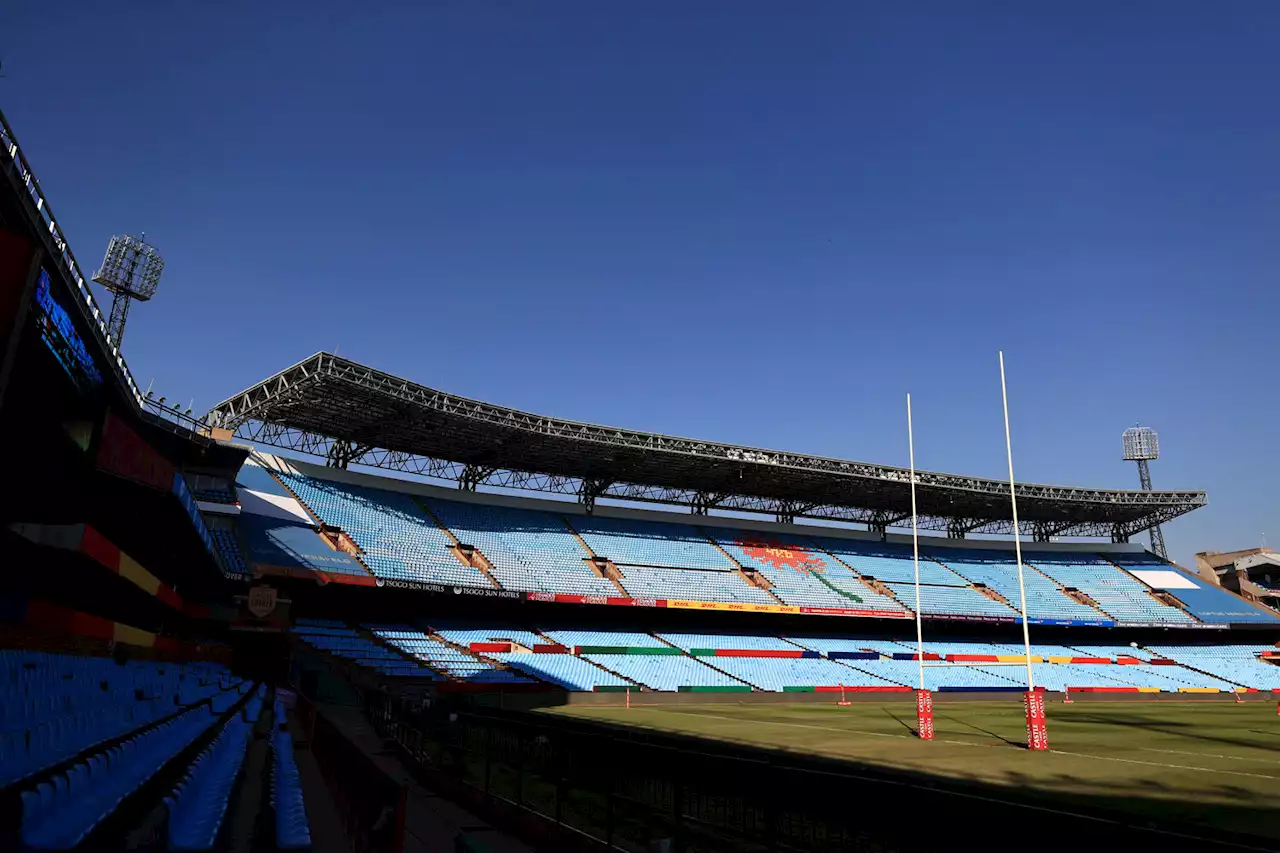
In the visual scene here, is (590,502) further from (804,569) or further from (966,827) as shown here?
(966,827)

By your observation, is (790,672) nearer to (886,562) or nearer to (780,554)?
(780,554)

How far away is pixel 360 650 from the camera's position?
35.5 metres

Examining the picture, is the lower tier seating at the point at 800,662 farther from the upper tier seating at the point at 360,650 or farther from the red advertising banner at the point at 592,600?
the red advertising banner at the point at 592,600

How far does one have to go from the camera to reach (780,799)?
7195 mm

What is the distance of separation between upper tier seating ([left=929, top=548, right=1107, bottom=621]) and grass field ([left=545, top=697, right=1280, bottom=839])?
21325mm

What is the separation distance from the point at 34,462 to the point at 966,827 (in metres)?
20.3

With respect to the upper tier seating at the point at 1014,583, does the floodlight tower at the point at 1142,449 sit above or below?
above

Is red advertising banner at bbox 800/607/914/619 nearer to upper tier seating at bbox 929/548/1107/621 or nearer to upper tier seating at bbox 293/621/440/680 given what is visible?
upper tier seating at bbox 929/548/1107/621

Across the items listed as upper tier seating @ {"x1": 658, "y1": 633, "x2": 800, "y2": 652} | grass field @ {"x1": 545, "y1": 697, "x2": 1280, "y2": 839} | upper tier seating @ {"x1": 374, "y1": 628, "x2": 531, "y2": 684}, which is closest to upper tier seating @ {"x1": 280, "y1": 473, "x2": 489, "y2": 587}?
upper tier seating @ {"x1": 374, "y1": 628, "x2": 531, "y2": 684}

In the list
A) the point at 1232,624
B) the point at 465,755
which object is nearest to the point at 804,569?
the point at 1232,624

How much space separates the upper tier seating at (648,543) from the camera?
55656 millimetres

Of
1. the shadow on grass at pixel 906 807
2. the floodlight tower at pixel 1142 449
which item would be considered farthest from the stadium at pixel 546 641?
the floodlight tower at pixel 1142 449

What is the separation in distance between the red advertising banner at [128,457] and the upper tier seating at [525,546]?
26992 mm

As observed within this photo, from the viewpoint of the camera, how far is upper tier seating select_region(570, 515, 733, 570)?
183ft
